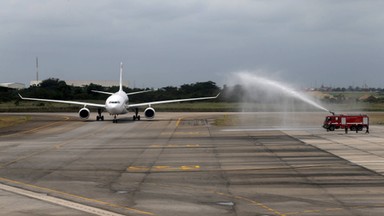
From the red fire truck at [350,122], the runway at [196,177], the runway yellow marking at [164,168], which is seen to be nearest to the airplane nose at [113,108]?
the runway at [196,177]

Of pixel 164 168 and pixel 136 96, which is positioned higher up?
pixel 136 96

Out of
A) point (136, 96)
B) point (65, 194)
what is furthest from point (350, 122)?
point (136, 96)

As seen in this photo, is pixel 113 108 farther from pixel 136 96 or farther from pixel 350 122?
pixel 136 96

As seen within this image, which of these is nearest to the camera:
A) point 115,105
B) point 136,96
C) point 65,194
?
point 65,194

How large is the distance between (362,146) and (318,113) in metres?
49.3

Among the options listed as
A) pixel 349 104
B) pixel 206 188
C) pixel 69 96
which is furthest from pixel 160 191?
pixel 69 96

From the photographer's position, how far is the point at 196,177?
22.9 metres

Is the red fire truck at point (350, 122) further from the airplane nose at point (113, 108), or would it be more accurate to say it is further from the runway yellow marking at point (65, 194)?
the runway yellow marking at point (65, 194)

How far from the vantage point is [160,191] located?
63.7 ft

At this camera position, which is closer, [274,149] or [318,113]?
[274,149]

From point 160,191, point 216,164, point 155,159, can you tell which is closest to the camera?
point 160,191

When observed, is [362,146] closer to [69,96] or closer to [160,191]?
[160,191]

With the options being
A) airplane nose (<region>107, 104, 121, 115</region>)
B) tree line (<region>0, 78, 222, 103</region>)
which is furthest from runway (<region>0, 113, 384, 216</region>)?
tree line (<region>0, 78, 222, 103</region>)

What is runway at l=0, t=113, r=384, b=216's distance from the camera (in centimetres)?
1648
